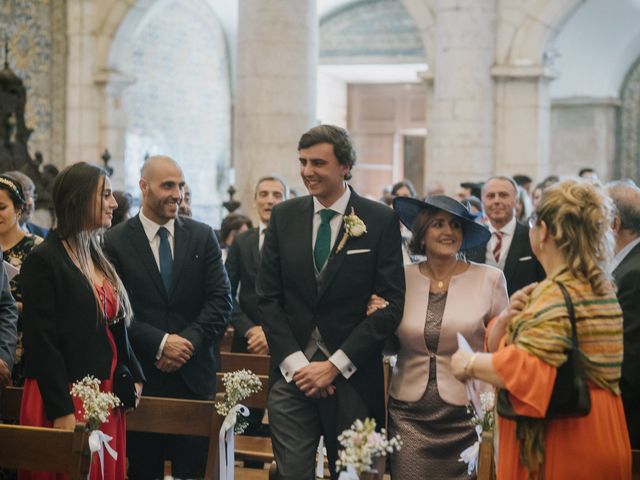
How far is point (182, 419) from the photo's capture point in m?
4.19

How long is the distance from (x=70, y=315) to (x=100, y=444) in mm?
565

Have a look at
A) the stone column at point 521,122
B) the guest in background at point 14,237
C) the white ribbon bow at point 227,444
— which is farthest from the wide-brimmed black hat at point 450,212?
the stone column at point 521,122

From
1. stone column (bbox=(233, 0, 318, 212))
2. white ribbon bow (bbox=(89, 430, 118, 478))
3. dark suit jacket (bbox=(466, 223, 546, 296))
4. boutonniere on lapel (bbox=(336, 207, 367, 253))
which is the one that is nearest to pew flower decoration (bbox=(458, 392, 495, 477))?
boutonniere on lapel (bbox=(336, 207, 367, 253))

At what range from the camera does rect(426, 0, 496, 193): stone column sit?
11656 mm

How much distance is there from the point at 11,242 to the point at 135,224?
2.68 feet

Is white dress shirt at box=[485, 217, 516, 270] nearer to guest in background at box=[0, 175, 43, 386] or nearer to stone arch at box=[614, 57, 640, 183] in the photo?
guest in background at box=[0, 175, 43, 386]

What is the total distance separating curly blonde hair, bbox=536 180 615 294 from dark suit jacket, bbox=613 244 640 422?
65cm

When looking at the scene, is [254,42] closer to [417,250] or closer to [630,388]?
[417,250]

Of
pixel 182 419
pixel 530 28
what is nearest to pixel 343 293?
pixel 182 419

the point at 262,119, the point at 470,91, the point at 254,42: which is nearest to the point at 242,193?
the point at 262,119

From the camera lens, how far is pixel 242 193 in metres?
11.2

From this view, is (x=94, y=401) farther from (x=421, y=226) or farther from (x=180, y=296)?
(x=421, y=226)

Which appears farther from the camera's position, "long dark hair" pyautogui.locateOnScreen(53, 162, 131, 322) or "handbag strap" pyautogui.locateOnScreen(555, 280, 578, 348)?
"long dark hair" pyautogui.locateOnScreen(53, 162, 131, 322)

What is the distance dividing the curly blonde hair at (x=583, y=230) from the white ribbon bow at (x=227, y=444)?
1.54 metres
